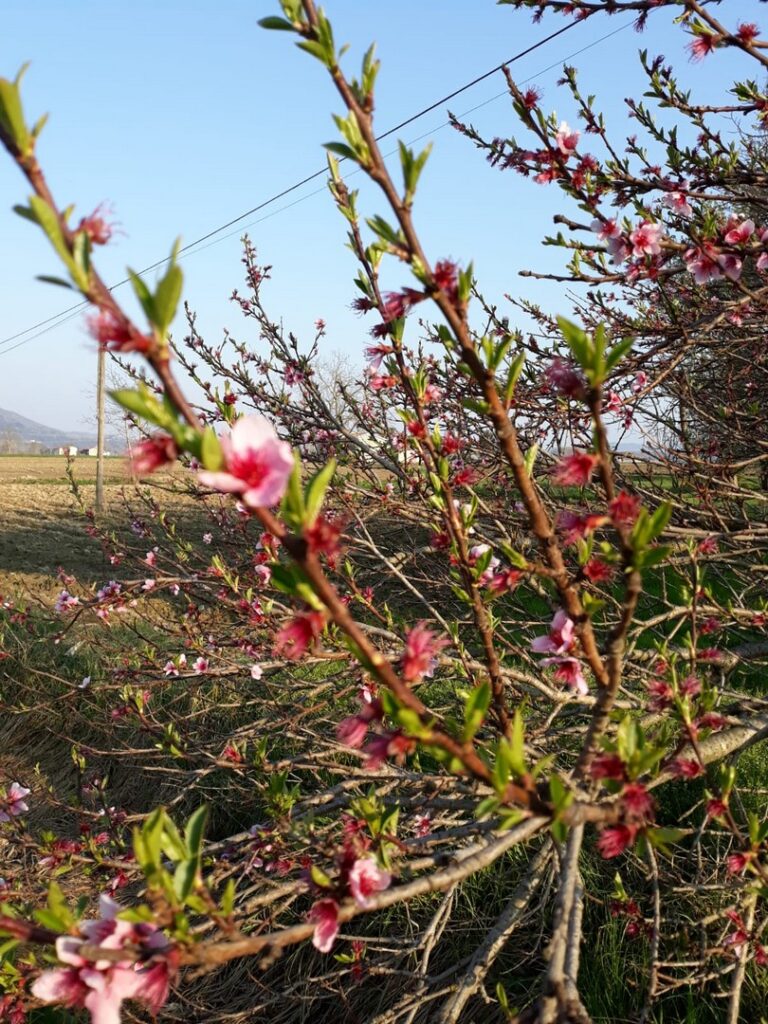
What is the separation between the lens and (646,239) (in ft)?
8.11

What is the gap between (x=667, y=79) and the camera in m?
3.03

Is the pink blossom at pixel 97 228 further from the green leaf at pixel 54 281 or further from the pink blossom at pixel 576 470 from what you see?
the pink blossom at pixel 576 470

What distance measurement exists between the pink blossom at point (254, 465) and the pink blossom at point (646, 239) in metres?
2.10

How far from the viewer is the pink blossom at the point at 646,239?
96.7 inches

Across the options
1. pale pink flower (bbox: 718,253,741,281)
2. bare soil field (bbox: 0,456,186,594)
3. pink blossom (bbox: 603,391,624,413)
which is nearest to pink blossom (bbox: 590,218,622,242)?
pale pink flower (bbox: 718,253,741,281)

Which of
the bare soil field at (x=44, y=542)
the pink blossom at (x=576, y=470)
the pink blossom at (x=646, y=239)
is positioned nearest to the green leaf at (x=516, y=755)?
the pink blossom at (x=576, y=470)

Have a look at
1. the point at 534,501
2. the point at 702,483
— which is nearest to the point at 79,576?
the point at 702,483

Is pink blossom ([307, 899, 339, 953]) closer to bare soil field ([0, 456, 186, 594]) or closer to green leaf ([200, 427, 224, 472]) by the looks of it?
green leaf ([200, 427, 224, 472])

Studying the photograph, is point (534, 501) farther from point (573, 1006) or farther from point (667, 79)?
point (667, 79)

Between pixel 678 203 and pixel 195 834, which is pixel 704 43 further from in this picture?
pixel 195 834

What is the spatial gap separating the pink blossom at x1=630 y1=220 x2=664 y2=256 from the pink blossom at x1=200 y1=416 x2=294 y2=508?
→ 6.88ft

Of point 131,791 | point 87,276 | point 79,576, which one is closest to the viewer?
point 87,276

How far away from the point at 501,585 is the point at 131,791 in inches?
190

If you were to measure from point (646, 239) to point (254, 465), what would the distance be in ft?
7.05
